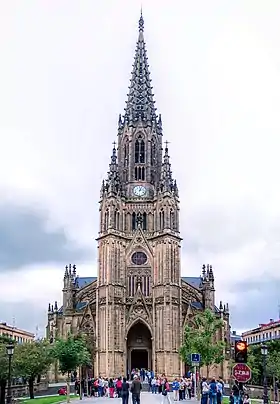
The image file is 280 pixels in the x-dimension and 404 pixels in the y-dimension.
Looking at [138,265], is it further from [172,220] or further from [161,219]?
[172,220]

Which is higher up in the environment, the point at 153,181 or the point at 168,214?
the point at 153,181

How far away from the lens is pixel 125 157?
100 m

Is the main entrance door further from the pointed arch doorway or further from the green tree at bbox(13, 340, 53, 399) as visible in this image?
the green tree at bbox(13, 340, 53, 399)

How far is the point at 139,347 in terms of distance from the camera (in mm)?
88000

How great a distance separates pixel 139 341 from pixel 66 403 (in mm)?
46153

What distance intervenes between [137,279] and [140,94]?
1367 inches

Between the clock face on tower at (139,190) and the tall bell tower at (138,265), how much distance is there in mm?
157

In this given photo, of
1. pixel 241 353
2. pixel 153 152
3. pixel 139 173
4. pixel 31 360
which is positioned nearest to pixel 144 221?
pixel 139 173

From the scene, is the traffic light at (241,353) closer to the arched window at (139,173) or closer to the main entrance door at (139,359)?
the main entrance door at (139,359)

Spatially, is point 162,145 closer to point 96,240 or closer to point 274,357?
point 96,240

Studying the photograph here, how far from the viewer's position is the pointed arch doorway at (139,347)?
3450 inches

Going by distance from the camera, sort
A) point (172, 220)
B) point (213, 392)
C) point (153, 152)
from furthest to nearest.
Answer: point (153, 152)
point (172, 220)
point (213, 392)

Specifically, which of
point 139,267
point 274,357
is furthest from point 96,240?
point 274,357

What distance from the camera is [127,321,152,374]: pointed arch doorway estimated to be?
8762 cm
